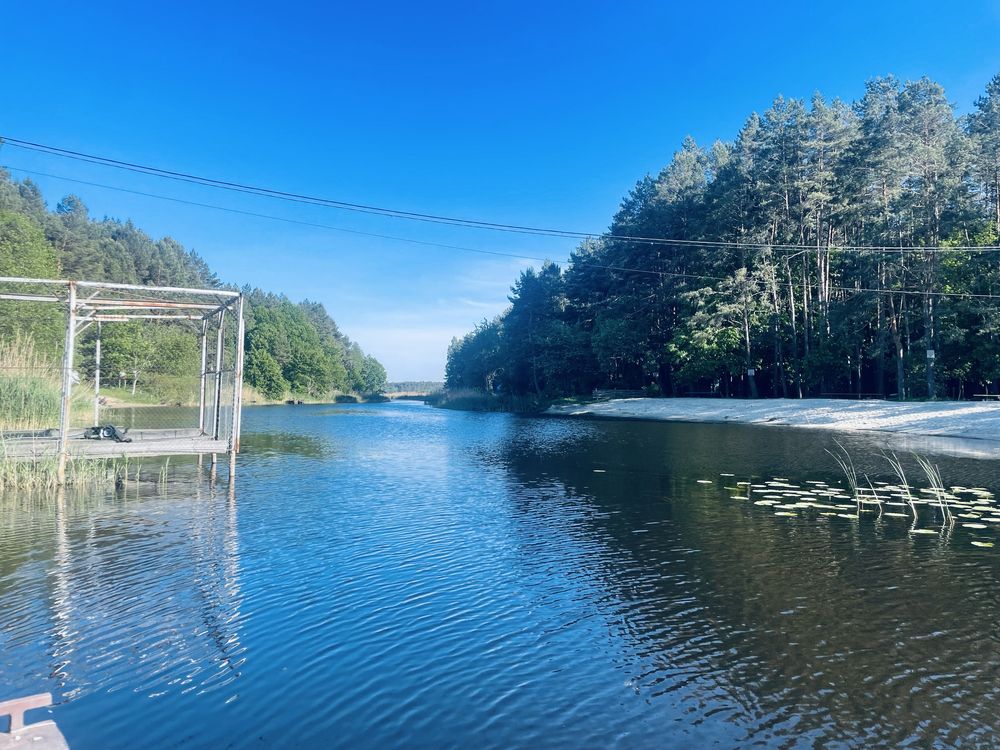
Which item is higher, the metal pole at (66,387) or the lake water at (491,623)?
the metal pole at (66,387)

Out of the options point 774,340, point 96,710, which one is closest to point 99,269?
point 774,340

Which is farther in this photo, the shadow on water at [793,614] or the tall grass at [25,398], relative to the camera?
the tall grass at [25,398]

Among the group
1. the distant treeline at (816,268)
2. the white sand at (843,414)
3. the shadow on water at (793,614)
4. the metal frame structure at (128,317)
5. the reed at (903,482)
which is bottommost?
the shadow on water at (793,614)

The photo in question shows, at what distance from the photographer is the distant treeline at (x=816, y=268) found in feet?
131

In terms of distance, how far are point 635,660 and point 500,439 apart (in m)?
27.8

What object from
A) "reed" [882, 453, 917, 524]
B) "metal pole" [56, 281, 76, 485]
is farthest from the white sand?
"metal pole" [56, 281, 76, 485]

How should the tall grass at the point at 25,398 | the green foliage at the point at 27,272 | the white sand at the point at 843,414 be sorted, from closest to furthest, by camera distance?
the tall grass at the point at 25,398
the white sand at the point at 843,414
the green foliage at the point at 27,272

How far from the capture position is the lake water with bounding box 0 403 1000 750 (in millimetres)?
5527

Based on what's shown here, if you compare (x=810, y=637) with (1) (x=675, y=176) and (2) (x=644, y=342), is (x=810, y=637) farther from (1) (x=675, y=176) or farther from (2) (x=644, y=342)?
(1) (x=675, y=176)

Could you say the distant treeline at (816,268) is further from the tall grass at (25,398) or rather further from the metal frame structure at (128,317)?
the tall grass at (25,398)

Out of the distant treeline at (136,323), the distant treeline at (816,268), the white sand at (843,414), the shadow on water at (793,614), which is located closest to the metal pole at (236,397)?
the shadow on water at (793,614)

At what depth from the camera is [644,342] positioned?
5897cm

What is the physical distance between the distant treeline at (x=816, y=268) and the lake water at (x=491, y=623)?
2585 cm

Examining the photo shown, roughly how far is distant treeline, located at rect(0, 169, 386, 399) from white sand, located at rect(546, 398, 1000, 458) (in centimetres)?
3749
